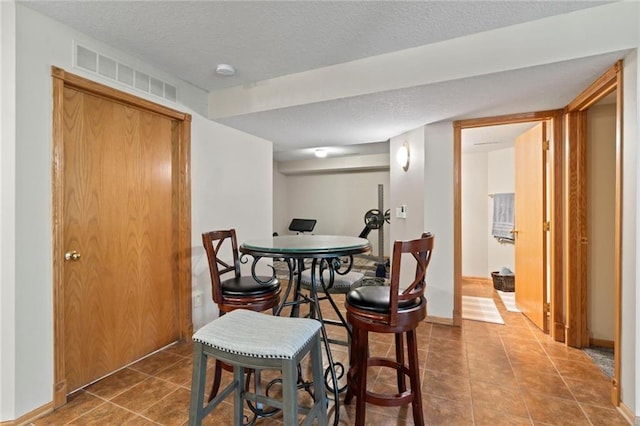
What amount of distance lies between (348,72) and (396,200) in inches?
73.4

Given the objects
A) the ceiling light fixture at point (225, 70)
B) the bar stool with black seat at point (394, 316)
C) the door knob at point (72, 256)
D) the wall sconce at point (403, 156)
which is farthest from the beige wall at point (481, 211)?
the door knob at point (72, 256)

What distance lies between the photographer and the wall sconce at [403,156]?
3.41 metres

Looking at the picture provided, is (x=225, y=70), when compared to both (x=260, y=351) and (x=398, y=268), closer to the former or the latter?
(x=398, y=268)

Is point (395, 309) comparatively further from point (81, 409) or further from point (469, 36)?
point (81, 409)

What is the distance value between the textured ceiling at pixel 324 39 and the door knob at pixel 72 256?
1.45 m

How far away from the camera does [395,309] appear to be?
4.62 ft

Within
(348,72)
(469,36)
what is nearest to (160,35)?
(348,72)

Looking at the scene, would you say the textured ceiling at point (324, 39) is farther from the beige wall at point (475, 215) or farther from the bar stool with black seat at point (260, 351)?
the beige wall at point (475, 215)

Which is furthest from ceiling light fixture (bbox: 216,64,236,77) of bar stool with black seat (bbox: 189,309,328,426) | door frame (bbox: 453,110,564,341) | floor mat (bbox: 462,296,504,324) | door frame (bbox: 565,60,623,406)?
floor mat (bbox: 462,296,504,324)

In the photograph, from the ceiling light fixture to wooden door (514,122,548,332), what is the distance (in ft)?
9.77

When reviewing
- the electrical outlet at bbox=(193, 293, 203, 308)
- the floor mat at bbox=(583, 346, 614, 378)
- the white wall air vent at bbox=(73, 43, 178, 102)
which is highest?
the white wall air vent at bbox=(73, 43, 178, 102)

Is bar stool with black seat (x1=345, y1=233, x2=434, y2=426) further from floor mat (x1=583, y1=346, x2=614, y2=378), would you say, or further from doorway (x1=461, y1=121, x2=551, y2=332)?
doorway (x1=461, y1=121, x2=551, y2=332)

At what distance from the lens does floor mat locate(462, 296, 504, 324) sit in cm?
328

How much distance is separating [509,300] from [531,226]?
1334 millimetres
